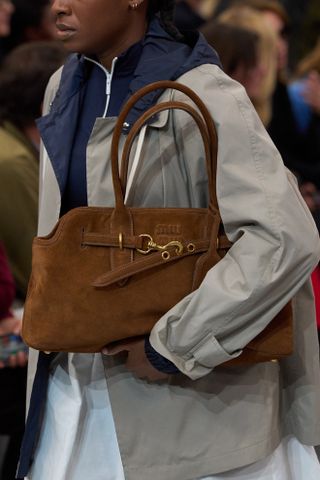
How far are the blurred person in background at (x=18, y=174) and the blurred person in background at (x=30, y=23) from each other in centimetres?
162

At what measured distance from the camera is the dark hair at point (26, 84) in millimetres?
3416

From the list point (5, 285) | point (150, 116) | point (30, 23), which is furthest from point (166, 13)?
point (30, 23)

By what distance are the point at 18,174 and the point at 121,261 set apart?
3.85 feet

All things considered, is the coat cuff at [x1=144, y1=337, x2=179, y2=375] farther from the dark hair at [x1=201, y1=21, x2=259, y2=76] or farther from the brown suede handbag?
the dark hair at [x1=201, y1=21, x2=259, y2=76]

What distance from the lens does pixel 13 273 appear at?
3184 millimetres

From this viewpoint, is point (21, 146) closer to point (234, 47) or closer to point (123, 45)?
point (123, 45)

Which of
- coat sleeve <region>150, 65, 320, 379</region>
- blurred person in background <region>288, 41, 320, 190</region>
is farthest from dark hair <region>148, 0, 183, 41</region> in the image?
blurred person in background <region>288, 41, 320, 190</region>

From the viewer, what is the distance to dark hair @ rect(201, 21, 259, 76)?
4.35 meters

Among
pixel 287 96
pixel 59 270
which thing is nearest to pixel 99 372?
pixel 59 270

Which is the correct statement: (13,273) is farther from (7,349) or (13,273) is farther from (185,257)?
(185,257)

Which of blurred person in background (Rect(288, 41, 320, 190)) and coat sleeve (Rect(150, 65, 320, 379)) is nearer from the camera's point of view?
coat sleeve (Rect(150, 65, 320, 379))

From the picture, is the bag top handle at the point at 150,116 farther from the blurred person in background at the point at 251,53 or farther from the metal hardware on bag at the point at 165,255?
the blurred person in background at the point at 251,53

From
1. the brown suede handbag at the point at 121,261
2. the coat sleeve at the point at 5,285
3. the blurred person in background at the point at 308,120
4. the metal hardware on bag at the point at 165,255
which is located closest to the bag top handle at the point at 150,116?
the brown suede handbag at the point at 121,261

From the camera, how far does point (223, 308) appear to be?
206cm
